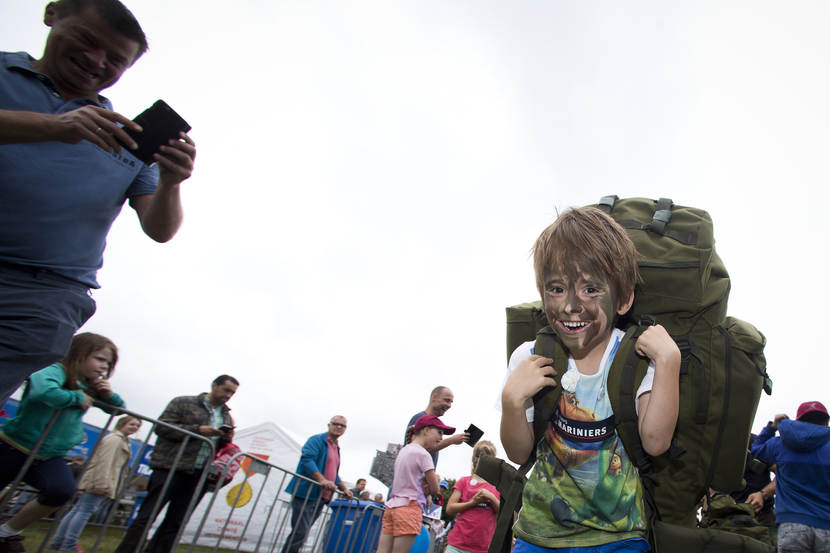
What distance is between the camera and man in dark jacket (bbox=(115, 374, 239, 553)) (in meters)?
4.28

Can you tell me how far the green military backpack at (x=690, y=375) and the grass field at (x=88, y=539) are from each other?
19.2ft

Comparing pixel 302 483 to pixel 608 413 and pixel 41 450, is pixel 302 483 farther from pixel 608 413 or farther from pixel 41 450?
pixel 608 413

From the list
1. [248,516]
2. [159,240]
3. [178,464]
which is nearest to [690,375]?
[159,240]

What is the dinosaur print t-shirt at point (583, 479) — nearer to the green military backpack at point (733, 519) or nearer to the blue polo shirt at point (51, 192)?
the blue polo shirt at point (51, 192)

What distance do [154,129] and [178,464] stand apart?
3.75m

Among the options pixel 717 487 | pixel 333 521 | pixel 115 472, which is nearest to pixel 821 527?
pixel 717 487

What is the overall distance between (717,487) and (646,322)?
2.13ft

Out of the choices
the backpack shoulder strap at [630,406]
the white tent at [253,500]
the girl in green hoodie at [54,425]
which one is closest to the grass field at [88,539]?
the white tent at [253,500]

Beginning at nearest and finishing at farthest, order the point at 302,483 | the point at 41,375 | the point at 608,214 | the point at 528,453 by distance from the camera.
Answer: the point at 528,453, the point at 608,214, the point at 41,375, the point at 302,483

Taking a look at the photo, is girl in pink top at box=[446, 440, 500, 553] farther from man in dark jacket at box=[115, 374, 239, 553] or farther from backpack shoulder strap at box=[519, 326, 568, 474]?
backpack shoulder strap at box=[519, 326, 568, 474]

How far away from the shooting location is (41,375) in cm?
321

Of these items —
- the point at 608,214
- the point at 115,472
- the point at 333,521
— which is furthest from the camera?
the point at 333,521

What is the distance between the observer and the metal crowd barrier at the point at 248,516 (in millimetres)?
3512

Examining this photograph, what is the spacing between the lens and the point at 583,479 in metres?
1.70
